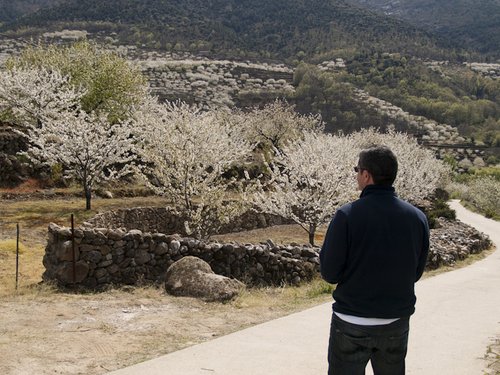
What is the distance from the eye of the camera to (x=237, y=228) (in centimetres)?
2969

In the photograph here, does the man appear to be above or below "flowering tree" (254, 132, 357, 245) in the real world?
above

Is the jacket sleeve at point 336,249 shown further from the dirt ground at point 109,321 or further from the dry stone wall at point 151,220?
the dry stone wall at point 151,220

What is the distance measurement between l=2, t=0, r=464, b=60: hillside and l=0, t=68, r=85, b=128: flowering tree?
10945 cm

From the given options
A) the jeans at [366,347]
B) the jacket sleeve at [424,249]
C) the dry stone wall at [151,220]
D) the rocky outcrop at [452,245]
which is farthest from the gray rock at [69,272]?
the rocky outcrop at [452,245]

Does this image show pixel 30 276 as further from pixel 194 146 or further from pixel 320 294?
pixel 194 146

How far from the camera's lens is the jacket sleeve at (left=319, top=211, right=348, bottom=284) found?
11.8 ft

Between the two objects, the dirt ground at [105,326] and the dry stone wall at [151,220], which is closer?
the dirt ground at [105,326]

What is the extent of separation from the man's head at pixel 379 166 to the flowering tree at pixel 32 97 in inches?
1263

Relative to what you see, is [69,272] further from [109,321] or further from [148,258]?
[109,321]

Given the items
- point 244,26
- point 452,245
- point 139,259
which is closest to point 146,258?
point 139,259

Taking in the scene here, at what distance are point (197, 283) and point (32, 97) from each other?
2858 cm

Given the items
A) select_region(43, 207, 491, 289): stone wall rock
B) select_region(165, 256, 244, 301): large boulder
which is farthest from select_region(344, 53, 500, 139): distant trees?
select_region(165, 256, 244, 301): large boulder

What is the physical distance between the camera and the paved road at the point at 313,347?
6.00 meters

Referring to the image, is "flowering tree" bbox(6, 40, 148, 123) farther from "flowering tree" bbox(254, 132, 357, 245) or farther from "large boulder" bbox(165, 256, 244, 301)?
"large boulder" bbox(165, 256, 244, 301)
